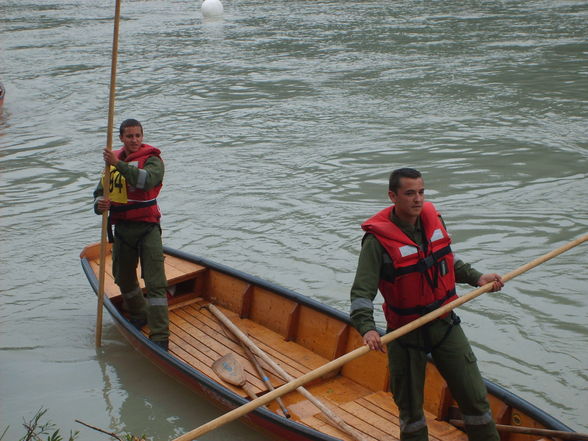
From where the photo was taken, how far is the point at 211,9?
35.1 metres

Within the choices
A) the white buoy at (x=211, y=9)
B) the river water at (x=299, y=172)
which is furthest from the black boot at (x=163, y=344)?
the white buoy at (x=211, y=9)

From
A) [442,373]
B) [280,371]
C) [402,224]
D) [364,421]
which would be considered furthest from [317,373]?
[280,371]

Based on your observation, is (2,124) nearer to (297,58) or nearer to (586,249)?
(297,58)

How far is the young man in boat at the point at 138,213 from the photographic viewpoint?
6.57 m

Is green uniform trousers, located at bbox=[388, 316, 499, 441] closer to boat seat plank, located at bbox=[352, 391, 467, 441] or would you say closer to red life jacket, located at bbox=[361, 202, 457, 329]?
red life jacket, located at bbox=[361, 202, 457, 329]

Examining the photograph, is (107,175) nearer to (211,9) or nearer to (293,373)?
(293,373)

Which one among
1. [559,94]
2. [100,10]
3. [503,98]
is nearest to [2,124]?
[503,98]

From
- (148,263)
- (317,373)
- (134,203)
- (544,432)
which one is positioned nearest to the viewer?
(317,373)

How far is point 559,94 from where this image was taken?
17547mm

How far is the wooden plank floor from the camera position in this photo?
19.4ft

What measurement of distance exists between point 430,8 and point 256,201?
2306 centimetres

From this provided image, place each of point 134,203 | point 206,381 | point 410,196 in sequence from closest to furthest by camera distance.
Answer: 1. point 410,196
2. point 206,381
3. point 134,203

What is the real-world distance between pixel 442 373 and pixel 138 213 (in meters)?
3.17

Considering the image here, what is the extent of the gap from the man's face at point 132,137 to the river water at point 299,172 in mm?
2287
